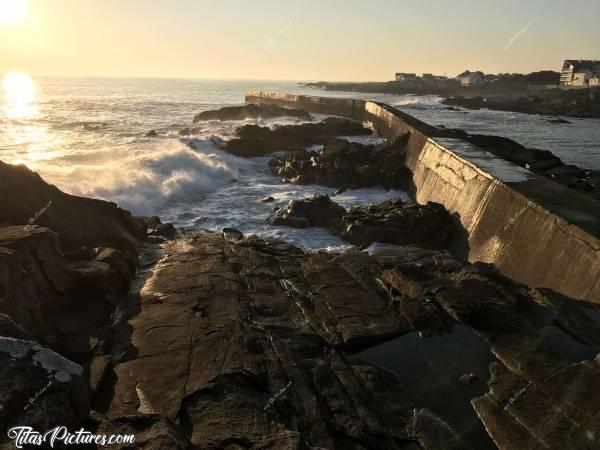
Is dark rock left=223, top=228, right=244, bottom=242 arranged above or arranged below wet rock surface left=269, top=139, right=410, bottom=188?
below

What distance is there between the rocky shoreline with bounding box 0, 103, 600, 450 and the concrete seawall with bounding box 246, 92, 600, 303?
1.82 feet

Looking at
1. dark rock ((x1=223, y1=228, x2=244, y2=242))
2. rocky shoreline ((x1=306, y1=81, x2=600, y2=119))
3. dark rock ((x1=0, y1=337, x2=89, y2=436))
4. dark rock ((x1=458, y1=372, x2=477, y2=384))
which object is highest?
rocky shoreline ((x1=306, y1=81, x2=600, y2=119))

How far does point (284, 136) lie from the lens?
27.0 metres

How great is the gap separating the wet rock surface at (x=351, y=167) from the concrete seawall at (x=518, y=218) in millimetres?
2285

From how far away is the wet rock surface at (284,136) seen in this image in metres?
24.0

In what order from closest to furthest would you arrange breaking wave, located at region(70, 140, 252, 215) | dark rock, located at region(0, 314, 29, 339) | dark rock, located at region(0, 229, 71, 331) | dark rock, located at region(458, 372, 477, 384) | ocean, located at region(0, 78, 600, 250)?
dark rock, located at region(0, 314, 29, 339)
dark rock, located at region(458, 372, 477, 384)
dark rock, located at region(0, 229, 71, 331)
ocean, located at region(0, 78, 600, 250)
breaking wave, located at region(70, 140, 252, 215)

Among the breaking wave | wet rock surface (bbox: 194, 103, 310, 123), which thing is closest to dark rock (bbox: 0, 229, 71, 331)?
the breaking wave

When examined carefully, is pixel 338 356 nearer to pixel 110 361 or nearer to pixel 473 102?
pixel 110 361

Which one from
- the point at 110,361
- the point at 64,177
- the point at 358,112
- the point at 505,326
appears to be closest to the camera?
the point at 110,361

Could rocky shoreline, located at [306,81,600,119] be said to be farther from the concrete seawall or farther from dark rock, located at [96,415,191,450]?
dark rock, located at [96,415,191,450]

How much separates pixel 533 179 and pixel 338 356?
6679 millimetres

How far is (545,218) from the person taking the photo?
7.27m

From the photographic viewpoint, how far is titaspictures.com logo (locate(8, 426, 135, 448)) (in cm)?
297

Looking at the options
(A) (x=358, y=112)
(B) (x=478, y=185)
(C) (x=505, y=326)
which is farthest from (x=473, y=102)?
(C) (x=505, y=326)
